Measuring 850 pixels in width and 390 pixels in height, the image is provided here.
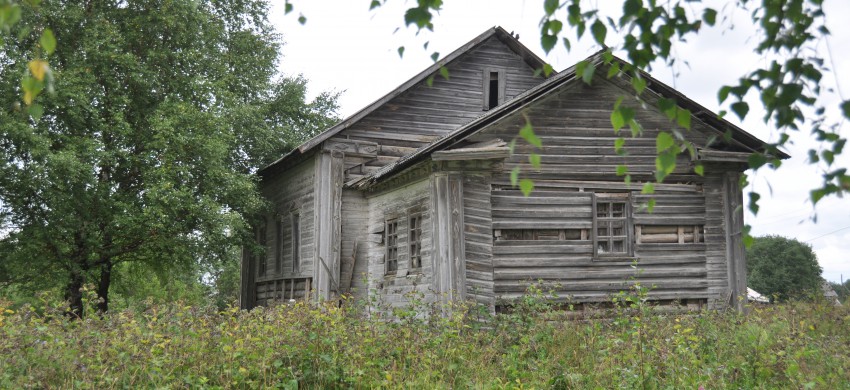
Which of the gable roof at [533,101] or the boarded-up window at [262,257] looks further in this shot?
the boarded-up window at [262,257]

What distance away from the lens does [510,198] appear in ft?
45.6

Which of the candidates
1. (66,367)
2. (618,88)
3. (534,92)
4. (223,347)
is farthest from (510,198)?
(66,367)

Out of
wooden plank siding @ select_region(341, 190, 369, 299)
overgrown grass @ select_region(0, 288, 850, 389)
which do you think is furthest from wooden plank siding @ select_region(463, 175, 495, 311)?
wooden plank siding @ select_region(341, 190, 369, 299)

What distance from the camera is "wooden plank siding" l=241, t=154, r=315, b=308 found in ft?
61.8

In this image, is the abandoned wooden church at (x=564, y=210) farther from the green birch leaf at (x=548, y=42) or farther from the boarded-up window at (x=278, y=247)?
the green birch leaf at (x=548, y=42)

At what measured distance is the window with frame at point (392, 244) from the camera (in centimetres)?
1583

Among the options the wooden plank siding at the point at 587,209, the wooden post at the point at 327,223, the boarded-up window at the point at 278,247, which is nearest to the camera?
the wooden plank siding at the point at 587,209

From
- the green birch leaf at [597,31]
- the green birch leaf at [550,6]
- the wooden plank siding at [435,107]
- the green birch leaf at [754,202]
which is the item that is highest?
the wooden plank siding at [435,107]

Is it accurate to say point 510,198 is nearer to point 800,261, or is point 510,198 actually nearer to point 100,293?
point 100,293

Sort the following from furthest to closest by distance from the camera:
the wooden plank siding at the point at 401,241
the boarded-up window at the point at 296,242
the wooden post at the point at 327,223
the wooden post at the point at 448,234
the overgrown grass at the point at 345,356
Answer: the boarded-up window at the point at 296,242 → the wooden post at the point at 327,223 → the wooden plank siding at the point at 401,241 → the wooden post at the point at 448,234 → the overgrown grass at the point at 345,356

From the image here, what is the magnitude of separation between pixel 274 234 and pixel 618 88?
37.7 feet

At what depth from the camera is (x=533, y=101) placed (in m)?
13.8

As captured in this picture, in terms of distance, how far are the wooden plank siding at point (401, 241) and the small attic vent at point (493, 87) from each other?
14.5 feet

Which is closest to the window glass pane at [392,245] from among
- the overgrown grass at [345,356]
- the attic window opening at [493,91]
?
the attic window opening at [493,91]
